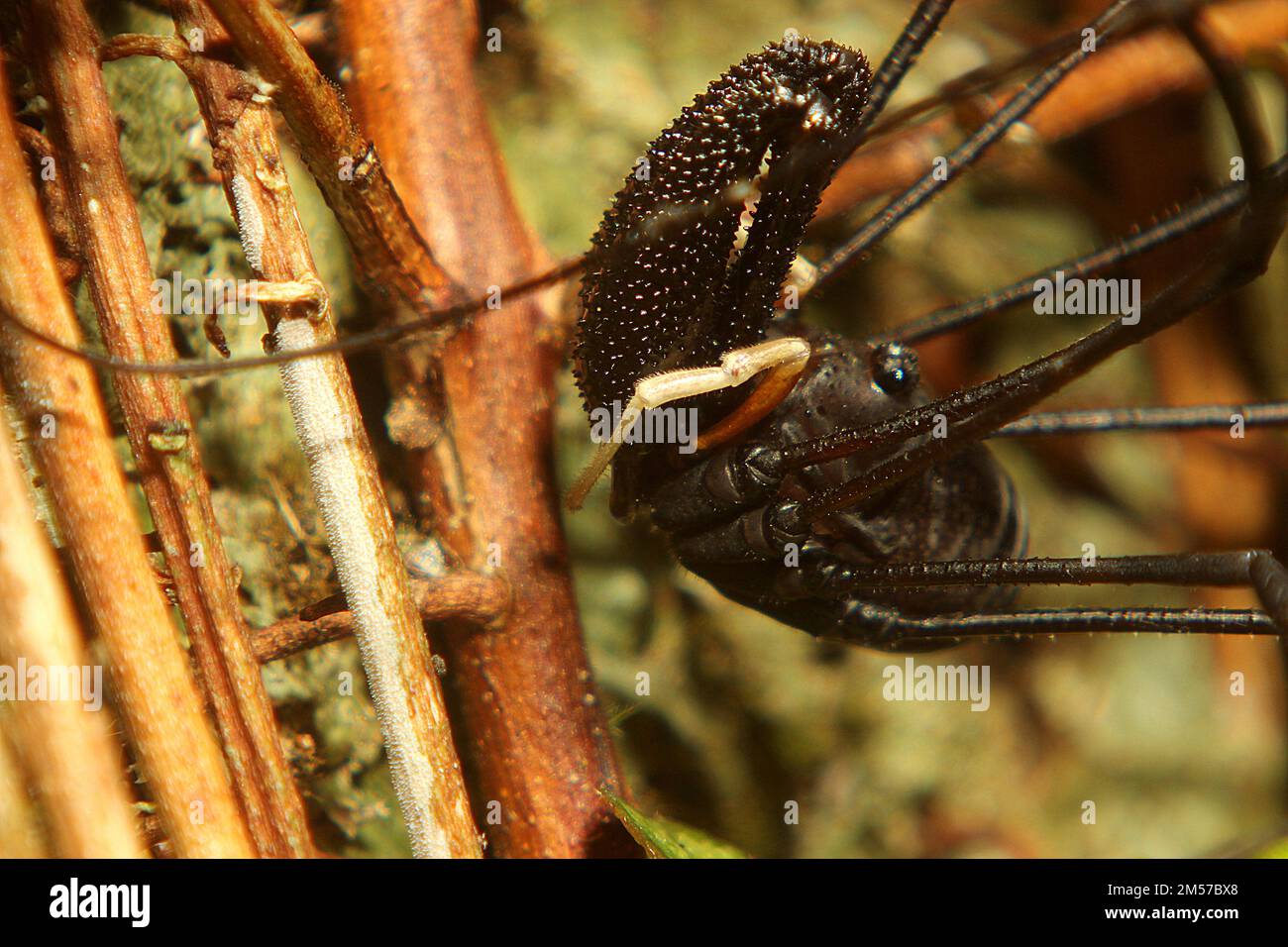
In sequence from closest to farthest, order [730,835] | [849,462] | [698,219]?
[698,219] → [849,462] → [730,835]

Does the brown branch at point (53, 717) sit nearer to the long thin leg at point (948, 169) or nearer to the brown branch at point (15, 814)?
the brown branch at point (15, 814)

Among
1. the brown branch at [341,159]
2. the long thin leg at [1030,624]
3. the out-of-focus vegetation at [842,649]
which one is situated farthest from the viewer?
the out-of-focus vegetation at [842,649]

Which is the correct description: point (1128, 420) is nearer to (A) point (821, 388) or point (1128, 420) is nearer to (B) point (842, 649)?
(A) point (821, 388)

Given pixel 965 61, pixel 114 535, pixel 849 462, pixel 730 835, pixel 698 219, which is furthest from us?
pixel 965 61

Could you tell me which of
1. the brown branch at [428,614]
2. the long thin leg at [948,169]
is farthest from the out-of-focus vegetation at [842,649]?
the long thin leg at [948,169]
